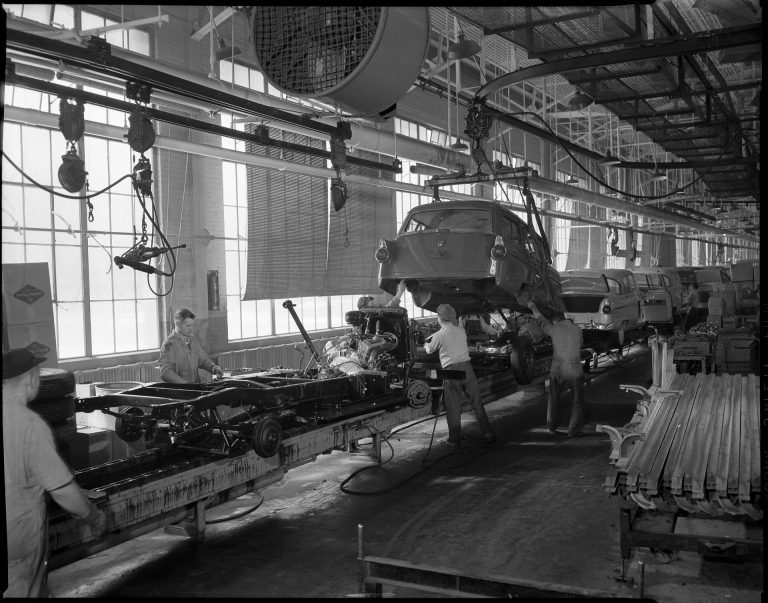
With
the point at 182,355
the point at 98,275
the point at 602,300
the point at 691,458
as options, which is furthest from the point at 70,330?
the point at 602,300

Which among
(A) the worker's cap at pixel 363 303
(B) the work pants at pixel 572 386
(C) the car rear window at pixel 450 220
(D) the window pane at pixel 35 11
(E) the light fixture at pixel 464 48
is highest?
(E) the light fixture at pixel 464 48

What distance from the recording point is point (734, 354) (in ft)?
31.9

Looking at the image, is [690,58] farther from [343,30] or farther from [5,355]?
[5,355]

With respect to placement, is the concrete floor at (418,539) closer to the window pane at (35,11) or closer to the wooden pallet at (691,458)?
the wooden pallet at (691,458)

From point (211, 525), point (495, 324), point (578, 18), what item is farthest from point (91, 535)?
point (495, 324)

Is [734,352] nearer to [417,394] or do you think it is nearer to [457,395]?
[457,395]

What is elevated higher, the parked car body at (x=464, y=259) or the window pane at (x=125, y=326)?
the parked car body at (x=464, y=259)

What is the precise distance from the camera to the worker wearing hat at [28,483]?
2.96 m

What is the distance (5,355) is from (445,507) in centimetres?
440

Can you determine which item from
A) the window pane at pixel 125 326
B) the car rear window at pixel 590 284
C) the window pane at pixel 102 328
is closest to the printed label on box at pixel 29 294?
the window pane at pixel 102 328

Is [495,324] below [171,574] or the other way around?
the other way around

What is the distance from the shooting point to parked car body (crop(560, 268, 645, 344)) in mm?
13594

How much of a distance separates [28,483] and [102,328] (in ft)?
28.2

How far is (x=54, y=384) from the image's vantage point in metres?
4.69
